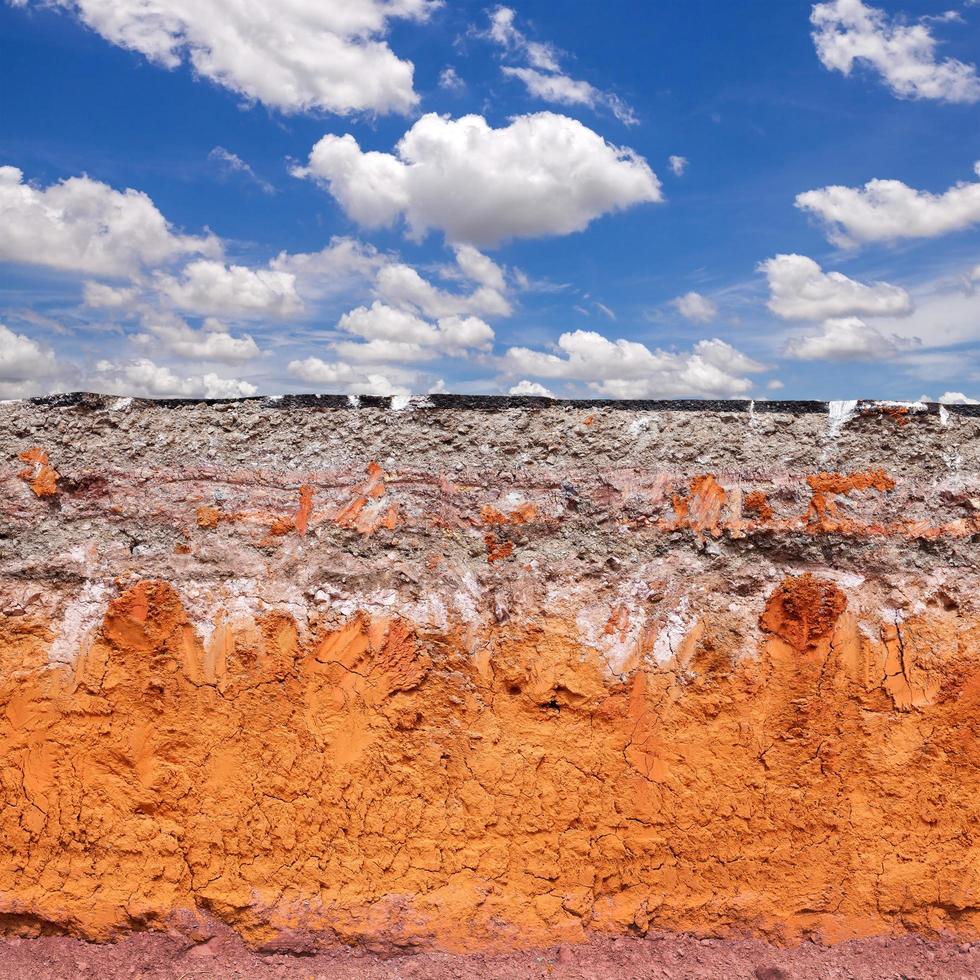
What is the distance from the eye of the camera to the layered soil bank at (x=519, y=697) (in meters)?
2.93

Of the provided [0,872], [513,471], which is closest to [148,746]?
[0,872]

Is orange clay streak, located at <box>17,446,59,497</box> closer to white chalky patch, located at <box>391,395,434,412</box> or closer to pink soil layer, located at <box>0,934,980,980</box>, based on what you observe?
white chalky patch, located at <box>391,395,434,412</box>

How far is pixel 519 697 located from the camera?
9.69 ft

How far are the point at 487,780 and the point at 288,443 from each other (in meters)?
1.52

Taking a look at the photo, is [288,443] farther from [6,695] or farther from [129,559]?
[6,695]

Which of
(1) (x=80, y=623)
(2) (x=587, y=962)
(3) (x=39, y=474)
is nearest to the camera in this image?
(2) (x=587, y=962)

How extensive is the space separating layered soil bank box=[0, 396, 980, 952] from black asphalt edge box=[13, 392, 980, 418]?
0.06 meters

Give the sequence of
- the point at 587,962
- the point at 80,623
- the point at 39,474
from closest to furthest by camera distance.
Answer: the point at 587,962 < the point at 80,623 < the point at 39,474

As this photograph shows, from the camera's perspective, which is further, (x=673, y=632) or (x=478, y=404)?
(x=478, y=404)

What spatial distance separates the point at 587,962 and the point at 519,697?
3.18 ft

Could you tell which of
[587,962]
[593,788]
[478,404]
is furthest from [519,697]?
[478,404]

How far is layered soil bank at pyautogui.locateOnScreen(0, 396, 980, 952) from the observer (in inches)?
115

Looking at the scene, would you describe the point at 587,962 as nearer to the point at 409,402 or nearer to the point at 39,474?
the point at 409,402

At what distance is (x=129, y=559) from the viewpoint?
3.10 meters
